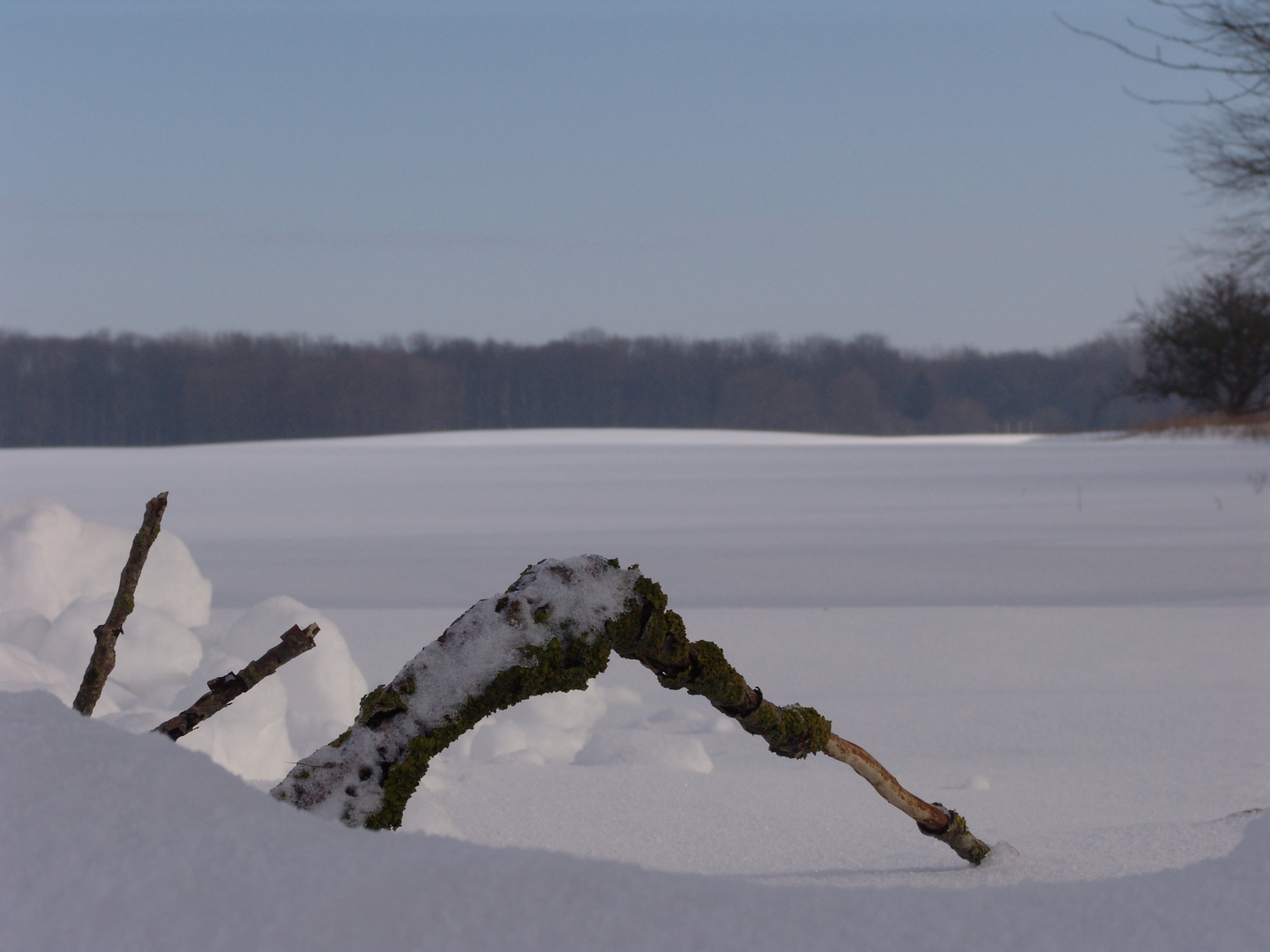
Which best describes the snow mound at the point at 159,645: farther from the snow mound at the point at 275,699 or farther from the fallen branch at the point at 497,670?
the fallen branch at the point at 497,670

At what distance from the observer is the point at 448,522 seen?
10.3 m

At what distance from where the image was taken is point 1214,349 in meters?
28.9

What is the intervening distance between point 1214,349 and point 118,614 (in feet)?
107

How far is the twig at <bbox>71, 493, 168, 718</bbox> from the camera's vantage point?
831 millimetres

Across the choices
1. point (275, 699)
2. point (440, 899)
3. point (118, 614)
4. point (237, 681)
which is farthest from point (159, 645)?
point (440, 899)

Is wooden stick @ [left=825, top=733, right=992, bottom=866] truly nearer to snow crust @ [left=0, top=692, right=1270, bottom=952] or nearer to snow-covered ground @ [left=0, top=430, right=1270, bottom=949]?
snow-covered ground @ [left=0, top=430, right=1270, bottom=949]

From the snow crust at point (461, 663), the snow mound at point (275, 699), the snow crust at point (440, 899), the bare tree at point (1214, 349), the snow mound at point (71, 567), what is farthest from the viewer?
the bare tree at point (1214, 349)

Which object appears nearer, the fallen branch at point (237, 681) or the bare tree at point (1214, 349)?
the fallen branch at point (237, 681)

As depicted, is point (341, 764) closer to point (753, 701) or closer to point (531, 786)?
point (753, 701)

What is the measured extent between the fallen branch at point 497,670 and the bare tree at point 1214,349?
31.0 metres

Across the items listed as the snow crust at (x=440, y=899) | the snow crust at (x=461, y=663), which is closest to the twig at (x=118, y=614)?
the snow crust at (x=461, y=663)

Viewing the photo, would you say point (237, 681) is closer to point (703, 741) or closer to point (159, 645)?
point (703, 741)

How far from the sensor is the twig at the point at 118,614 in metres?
0.83

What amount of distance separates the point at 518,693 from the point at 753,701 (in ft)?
0.89
